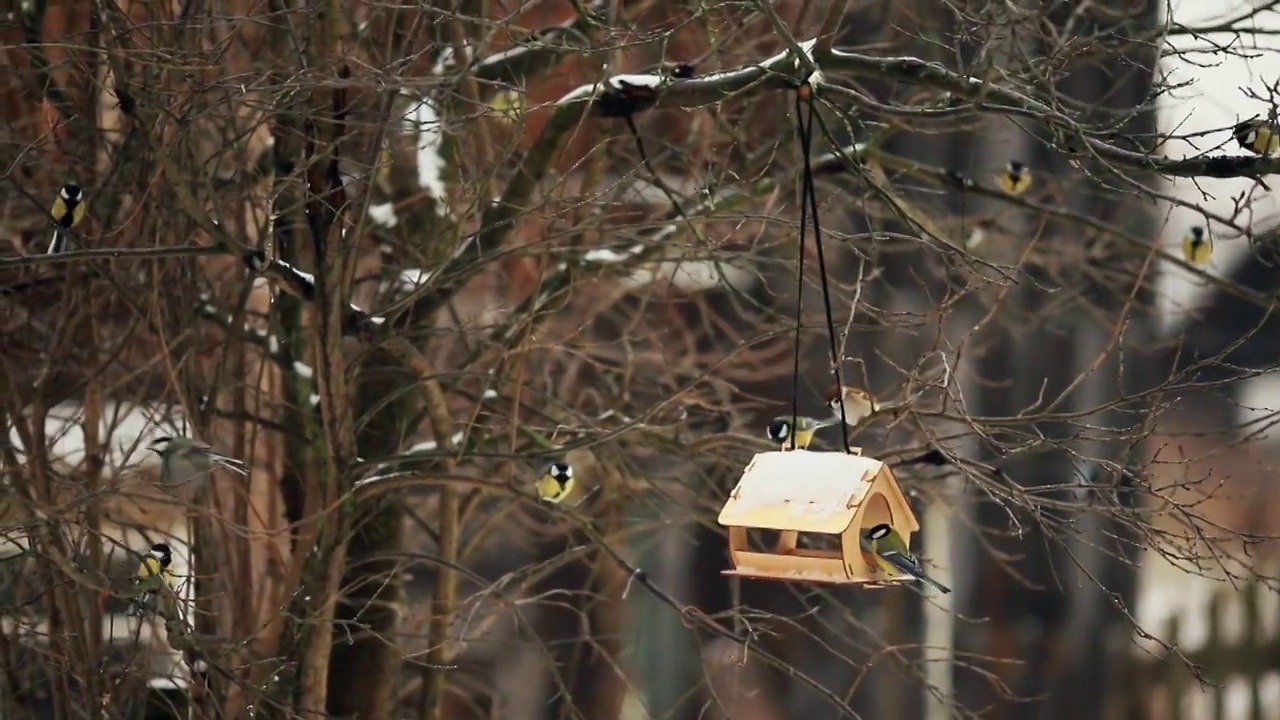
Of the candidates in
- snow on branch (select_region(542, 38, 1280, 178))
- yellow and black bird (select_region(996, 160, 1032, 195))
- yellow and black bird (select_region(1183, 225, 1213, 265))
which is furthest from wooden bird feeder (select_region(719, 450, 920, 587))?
yellow and black bird (select_region(1183, 225, 1213, 265))

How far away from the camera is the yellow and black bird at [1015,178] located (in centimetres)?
516

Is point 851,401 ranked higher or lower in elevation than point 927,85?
lower

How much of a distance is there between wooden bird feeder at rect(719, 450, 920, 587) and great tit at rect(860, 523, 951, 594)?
0.03 metres

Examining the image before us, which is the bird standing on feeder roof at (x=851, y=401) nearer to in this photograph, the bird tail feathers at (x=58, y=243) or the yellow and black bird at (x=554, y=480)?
the yellow and black bird at (x=554, y=480)

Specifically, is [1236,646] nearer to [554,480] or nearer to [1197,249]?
[1197,249]

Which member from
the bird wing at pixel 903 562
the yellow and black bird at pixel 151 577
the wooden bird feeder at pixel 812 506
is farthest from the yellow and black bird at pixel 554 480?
the bird wing at pixel 903 562

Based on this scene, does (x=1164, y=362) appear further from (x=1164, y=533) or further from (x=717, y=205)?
(x=1164, y=533)

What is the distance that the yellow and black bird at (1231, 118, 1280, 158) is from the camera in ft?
11.3

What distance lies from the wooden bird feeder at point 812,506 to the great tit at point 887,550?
0.03 m

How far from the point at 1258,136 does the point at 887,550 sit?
69.7 inches

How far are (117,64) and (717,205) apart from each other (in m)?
1.97

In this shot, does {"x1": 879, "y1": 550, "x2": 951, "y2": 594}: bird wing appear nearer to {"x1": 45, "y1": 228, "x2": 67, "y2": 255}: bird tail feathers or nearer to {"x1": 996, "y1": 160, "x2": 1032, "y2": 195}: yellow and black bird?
{"x1": 996, "y1": 160, "x2": 1032, "y2": 195}: yellow and black bird

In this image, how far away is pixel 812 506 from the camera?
2.99m

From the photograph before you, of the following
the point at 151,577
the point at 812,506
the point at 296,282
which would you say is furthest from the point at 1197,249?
the point at 151,577
